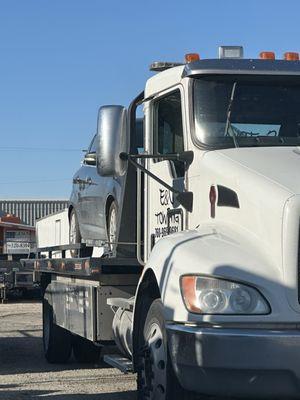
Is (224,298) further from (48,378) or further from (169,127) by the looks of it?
(48,378)

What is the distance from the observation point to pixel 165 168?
6.09m

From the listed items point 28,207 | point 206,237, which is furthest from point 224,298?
point 28,207

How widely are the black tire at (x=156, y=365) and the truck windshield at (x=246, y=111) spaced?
1.41 m

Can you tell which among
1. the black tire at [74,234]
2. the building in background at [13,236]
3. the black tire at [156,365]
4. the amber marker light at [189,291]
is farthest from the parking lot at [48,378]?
the building in background at [13,236]

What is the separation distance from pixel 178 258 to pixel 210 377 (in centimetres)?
84

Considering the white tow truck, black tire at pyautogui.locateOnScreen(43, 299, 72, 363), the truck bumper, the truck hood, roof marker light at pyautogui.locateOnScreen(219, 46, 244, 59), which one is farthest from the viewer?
black tire at pyautogui.locateOnScreen(43, 299, 72, 363)

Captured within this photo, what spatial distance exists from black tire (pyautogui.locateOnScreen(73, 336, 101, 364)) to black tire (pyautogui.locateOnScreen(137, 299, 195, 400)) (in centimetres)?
436

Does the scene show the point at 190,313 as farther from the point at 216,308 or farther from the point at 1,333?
the point at 1,333

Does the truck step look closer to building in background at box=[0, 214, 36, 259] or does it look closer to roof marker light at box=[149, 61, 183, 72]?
roof marker light at box=[149, 61, 183, 72]

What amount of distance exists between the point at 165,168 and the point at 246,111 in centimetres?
88

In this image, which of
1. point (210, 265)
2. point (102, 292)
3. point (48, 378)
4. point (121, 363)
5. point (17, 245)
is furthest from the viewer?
point (17, 245)

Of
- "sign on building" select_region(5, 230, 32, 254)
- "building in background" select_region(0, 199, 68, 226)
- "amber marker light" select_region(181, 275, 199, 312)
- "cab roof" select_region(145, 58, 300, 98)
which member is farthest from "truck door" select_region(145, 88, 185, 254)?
"building in background" select_region(0, 199, 68, 226)

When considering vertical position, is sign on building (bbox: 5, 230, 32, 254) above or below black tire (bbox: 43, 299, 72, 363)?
above

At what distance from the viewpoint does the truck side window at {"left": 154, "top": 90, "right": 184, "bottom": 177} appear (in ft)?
19.4
